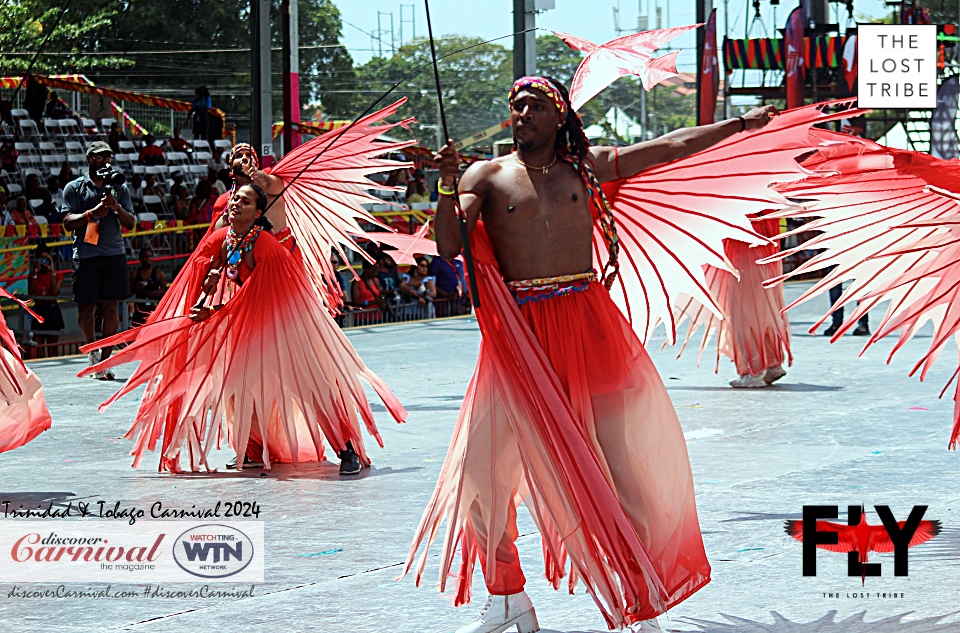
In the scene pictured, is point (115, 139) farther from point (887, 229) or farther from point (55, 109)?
point (887, 229)

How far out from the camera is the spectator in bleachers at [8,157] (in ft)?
64.3

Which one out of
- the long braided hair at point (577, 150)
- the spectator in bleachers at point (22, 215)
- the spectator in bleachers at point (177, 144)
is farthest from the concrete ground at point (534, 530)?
the spectator in bleachers at point (177, 144)

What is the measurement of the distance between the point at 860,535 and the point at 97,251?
26.2 feet

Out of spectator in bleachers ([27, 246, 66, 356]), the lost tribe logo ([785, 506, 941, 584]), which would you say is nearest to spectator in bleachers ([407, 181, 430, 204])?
spectator in bleachers ([27, 246, 66, 356])

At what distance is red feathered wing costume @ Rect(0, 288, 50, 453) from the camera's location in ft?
21.4

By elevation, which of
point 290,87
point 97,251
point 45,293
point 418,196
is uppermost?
point 290,87

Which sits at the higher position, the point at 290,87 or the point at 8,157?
the point at 290,87

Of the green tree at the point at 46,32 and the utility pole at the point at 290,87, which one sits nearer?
the utility pole at the point at 290,87

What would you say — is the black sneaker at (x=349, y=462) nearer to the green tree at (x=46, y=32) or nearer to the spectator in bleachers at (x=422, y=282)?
the spectator in bleachers at (x=422, y=282)

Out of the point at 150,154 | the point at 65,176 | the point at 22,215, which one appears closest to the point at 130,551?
the point at 22,215

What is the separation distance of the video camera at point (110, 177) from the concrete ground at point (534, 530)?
1590mm

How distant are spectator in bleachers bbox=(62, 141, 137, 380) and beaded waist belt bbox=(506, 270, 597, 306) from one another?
24.7ft

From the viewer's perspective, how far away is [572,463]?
4191mm

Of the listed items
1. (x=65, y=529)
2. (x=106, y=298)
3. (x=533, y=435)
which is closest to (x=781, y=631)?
(x=533, y=435)
